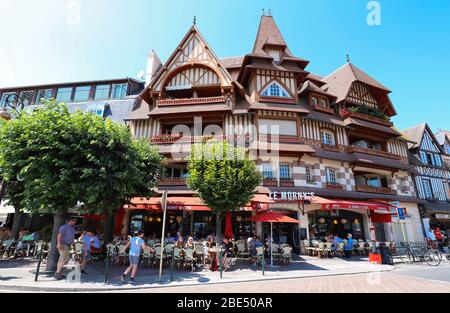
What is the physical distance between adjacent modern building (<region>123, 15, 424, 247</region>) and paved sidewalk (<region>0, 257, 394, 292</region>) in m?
5.06

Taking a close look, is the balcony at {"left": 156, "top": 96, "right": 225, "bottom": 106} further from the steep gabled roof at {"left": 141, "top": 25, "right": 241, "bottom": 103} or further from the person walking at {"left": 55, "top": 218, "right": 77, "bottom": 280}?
the person walking at {"left": 55, "top": 218, "right": 77, "bottom": 280}

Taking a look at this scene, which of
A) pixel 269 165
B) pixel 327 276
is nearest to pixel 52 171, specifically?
pixel 327 276

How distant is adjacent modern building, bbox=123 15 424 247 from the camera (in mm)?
17547

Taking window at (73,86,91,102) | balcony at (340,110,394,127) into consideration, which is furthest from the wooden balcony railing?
window at (73,86,91,102)

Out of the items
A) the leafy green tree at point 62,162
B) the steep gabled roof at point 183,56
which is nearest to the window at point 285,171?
the steep gabled roof at point 183,56

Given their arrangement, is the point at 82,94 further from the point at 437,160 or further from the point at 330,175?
the point at 437,160

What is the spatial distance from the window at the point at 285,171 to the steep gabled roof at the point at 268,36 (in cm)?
958

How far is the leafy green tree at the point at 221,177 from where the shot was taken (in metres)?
12.2

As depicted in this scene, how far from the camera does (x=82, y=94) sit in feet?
80.4

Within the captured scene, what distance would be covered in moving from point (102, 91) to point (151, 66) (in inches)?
225

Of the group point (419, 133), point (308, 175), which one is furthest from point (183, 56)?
point (419, 133)

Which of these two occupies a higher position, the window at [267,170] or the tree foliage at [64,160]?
the window at [267,170]

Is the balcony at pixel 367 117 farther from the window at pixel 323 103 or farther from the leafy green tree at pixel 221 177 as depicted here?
the leafy green tree at pixel 221 177
